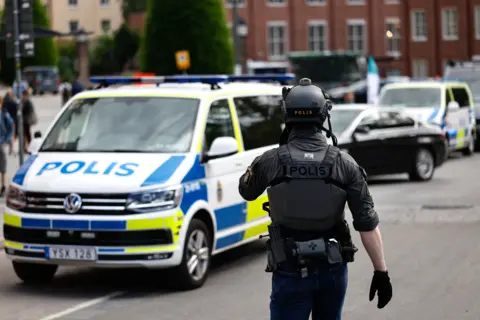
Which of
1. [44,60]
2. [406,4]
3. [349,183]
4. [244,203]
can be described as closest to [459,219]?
[244,203]

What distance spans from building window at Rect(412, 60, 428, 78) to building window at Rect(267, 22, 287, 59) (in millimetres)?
9676

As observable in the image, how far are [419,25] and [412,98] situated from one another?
208 ft

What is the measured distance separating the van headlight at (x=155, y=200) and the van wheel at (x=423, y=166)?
1202cm

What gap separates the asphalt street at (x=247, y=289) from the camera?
9531 mm

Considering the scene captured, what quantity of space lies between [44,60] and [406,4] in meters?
29.1

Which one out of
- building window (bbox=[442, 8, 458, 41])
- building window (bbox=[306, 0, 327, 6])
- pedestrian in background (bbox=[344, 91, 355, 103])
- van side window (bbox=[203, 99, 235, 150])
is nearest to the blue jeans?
van side window (bbox=[203, 99, 235, 150])

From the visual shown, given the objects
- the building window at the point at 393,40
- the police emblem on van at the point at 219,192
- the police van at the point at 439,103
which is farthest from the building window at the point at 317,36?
the police emblem on van at the point at 219,192

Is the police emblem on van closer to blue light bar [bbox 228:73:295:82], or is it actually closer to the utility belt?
blue light bar [bbox 228:73:295:82]

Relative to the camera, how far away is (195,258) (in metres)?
10.6

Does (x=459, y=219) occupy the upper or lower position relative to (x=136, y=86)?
lower

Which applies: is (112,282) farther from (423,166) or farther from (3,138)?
(423,166)

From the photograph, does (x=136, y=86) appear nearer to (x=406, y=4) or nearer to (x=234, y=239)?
(x=234, y=239)

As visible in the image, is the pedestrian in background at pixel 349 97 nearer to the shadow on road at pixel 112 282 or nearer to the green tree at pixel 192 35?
the green tree at pixel 192 35

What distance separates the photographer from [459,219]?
634 inches
